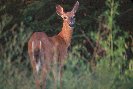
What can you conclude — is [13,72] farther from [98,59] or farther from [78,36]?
[78,36]

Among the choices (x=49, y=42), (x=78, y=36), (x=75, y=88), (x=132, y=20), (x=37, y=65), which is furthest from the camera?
(x=132, y=20)

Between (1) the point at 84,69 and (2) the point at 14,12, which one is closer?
(1) the point at 84,69

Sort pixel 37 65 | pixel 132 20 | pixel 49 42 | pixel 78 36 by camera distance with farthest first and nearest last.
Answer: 1. pixel 132 20
2. pixel 78 36
3. pixel 49 42
4. pixel 37 65

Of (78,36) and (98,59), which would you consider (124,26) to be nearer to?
(78,36)

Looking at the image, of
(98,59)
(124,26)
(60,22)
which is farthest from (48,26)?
(98,59)

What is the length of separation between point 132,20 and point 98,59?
7719mm

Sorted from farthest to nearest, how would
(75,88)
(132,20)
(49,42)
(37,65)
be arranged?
1. (132,20)
2. (49,42)
3. (37,65)
4. (75,88)

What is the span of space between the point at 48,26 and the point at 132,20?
90.2 inches

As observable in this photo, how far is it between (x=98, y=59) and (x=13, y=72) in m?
1.03

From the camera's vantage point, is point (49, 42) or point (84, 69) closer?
point (84, 69)

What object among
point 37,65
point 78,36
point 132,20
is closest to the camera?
point 37,65

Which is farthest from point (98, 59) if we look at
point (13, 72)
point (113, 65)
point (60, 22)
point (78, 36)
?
point (60, 22)

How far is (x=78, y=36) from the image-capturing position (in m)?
13.1

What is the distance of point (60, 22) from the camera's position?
1387 centimetres
